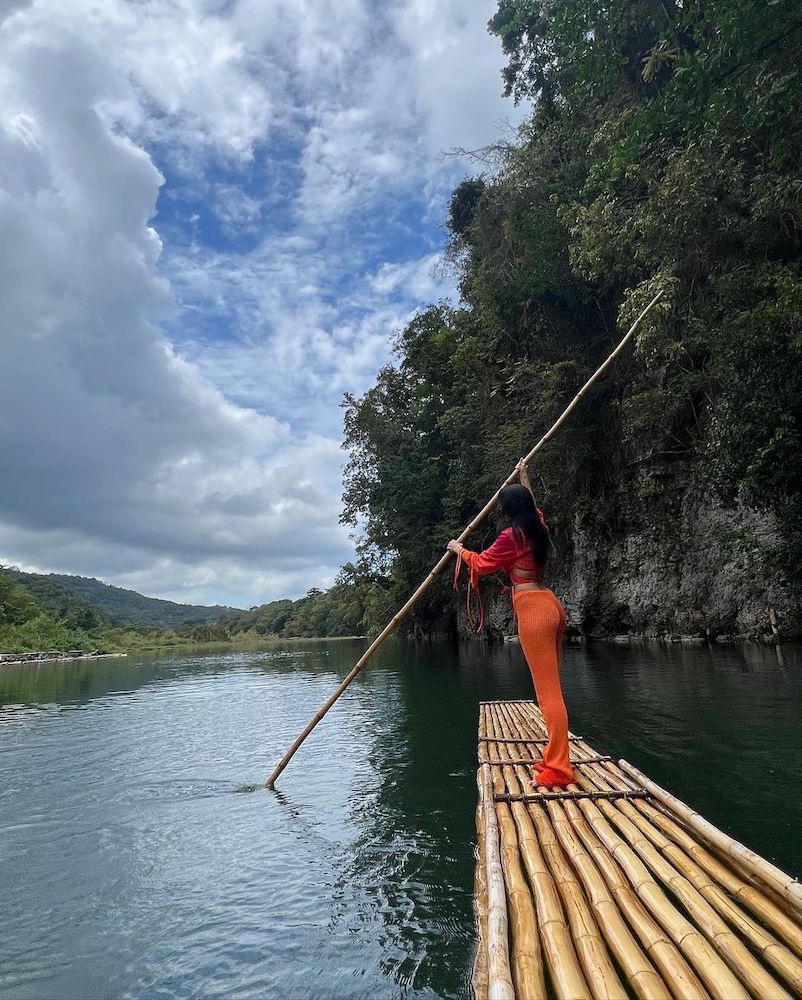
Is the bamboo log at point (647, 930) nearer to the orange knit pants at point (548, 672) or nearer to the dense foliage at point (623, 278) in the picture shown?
the orange knit pants at point (548, 672)

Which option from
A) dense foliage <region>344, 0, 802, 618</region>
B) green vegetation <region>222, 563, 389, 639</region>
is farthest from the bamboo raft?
green vegetation <region>222, 563, 389, 639</region>

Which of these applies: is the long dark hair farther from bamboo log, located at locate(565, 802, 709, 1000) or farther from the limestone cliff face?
the limestone cliff face

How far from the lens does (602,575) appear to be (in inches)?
908

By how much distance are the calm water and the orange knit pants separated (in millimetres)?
890

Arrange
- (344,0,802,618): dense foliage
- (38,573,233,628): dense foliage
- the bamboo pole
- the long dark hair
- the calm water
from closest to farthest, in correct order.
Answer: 1. the calm water
2. the long dark hair
3. the bamboo pole
4. (344,0,802,618): dense foliage
5. (38,573,233,628): dense foliage

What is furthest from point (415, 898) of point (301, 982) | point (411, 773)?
point (411, 773)

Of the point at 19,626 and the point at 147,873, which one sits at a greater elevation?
the point at 19,626

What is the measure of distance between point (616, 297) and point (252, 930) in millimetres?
20194

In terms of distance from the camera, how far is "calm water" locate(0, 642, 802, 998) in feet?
10.7

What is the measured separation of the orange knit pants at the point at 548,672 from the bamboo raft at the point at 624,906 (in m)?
0.32

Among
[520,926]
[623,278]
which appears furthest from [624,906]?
[623,278]

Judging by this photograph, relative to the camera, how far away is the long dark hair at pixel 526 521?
4.60m

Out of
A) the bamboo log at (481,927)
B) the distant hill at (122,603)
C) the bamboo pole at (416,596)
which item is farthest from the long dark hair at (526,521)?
the distant hill at (122,603)

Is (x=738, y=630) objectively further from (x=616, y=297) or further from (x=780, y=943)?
(x=780, y=943)
